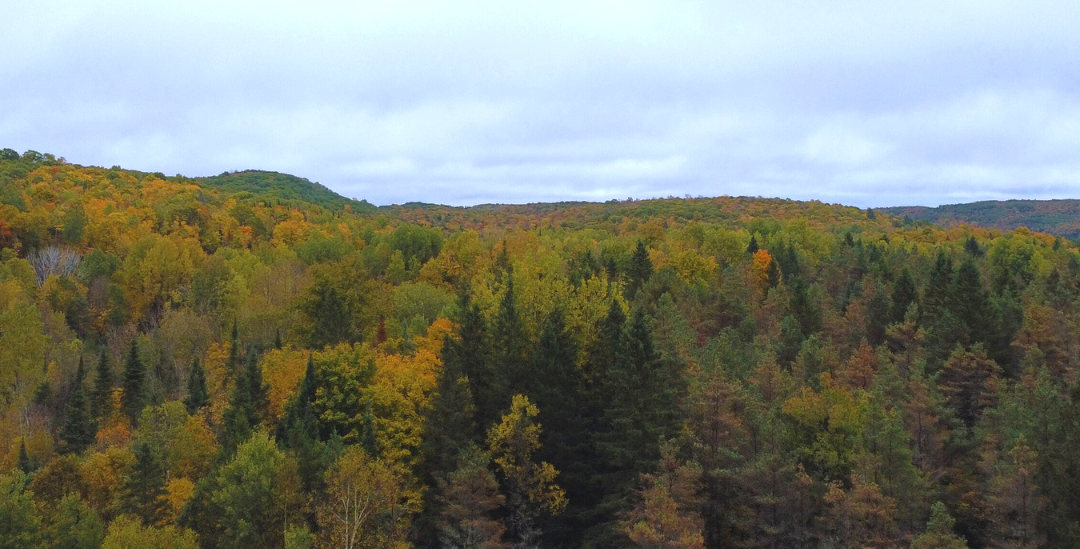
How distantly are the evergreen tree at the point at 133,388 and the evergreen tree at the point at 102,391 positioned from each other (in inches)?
47.6

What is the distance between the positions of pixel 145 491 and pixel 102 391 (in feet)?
82.5

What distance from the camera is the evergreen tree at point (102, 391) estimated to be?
54062 millimetres

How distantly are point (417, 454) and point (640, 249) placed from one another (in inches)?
1649

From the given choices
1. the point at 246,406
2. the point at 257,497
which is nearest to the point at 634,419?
the point at 257,497

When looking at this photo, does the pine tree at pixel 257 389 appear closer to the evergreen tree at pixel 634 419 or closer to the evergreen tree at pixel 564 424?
the evergreen tree at pixel 564 424

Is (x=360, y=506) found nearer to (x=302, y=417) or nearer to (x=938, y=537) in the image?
(x=302, y=417)

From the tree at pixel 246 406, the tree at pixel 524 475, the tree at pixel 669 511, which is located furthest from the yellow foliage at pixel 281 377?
the tree at pixel 669 511

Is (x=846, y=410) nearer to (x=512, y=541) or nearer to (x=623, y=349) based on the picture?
(x=623, y=349)

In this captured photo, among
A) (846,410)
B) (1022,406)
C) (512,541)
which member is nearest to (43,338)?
(512,541)

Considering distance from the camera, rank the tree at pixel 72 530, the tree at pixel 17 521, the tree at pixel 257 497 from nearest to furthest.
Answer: the tree at pixel 17 521 < the tree at pixel 72 530 < the tree at pixel 257 497

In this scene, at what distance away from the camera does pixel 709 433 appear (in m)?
31.8

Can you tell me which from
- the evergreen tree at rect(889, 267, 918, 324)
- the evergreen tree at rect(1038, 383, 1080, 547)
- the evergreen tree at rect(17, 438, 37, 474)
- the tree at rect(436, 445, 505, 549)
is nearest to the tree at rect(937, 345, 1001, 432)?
the evergreen tree at rect(1038, 383, 1080, 547)

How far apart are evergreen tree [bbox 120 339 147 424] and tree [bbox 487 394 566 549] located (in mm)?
36243

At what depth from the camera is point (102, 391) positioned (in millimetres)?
54531
